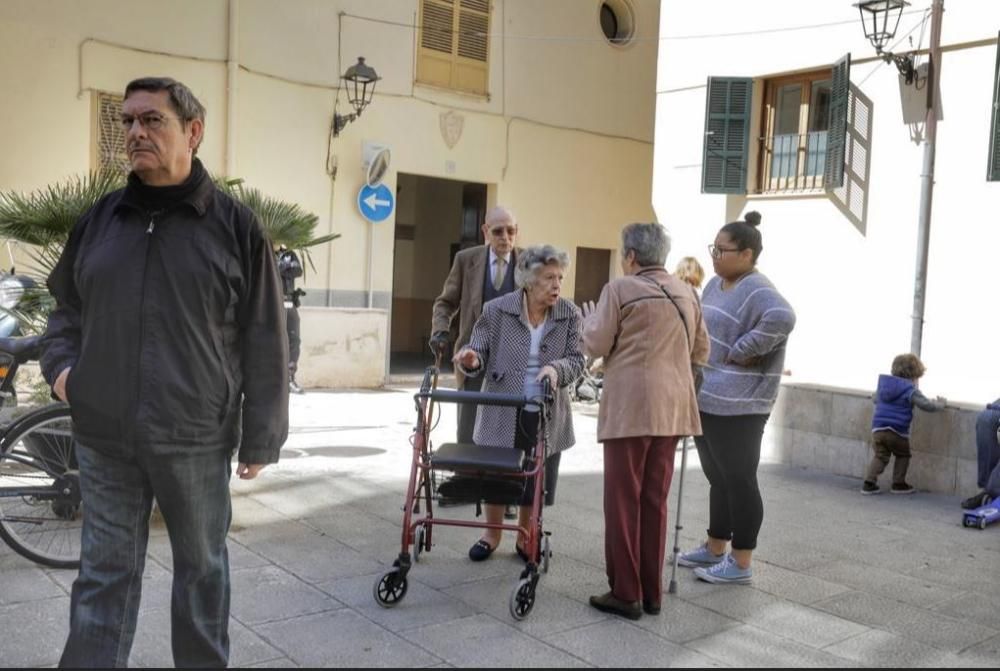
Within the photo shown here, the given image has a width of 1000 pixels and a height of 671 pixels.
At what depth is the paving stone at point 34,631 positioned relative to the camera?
360 cm

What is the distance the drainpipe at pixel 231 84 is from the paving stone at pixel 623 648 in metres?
9.44

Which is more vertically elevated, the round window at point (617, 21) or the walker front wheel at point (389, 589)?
the round window at point (617, 21)

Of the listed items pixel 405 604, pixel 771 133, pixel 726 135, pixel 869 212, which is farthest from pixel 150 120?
pixel 771 133

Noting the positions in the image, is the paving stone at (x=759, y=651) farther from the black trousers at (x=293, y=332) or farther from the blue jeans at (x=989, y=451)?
the black trousers at (x=293, y=332)

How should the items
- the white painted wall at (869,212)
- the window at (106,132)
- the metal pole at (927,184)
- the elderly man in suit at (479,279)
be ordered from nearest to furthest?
the elderly man in suit at (479,279) → the white painted wall at (869,212) → the metal pole at (927,184) → the window at (106,132)

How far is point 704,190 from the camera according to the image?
10727mm

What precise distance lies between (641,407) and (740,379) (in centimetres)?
82

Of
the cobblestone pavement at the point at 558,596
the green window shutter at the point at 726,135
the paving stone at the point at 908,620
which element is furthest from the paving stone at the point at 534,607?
the green window shutter at the point at 726,135

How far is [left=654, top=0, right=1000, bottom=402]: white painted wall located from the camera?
29.3ft

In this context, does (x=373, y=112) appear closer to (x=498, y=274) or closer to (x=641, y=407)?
(x=498, y=274)

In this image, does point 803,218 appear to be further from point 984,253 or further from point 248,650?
point 248,650

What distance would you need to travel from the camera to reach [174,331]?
285cm

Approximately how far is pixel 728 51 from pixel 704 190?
1542 mm

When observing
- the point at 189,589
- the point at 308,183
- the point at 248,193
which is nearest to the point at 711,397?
the point at 189,589
